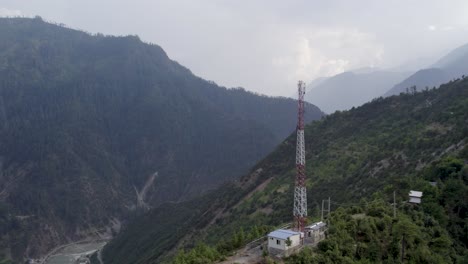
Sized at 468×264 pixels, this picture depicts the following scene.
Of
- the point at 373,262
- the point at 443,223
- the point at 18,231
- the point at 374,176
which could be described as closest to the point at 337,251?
the point at 373,262

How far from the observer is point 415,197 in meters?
40.0

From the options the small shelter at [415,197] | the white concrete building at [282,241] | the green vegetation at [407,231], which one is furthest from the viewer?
the small shelter at [415,197]

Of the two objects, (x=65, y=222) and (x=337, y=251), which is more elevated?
(x=337, y=251)

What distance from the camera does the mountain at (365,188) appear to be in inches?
1328

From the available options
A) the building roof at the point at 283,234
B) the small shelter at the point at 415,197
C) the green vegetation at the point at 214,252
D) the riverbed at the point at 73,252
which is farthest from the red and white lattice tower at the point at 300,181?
the riverbed at the point at 73,252

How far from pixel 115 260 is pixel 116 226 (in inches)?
2449

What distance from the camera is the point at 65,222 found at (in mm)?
170000

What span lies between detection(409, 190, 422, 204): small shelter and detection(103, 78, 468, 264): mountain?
49cm

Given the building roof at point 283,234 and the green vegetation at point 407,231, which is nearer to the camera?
the green vegetation at point 407,231

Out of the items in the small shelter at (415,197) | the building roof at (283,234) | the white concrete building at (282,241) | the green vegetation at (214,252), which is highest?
the small shelter at (415,197)

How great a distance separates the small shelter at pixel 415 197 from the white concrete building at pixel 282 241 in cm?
1345

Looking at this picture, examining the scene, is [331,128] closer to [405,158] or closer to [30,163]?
[405,158]

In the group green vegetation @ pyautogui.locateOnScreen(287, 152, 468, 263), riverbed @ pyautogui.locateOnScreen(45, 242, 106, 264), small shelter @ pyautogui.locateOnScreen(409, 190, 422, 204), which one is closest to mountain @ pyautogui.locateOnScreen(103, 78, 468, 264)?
green vegetation @ pyautogui.locateOnScreen(287, 152, 468, 263)

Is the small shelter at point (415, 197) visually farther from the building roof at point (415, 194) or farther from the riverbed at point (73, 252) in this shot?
the riverbed at point (73, 252)
